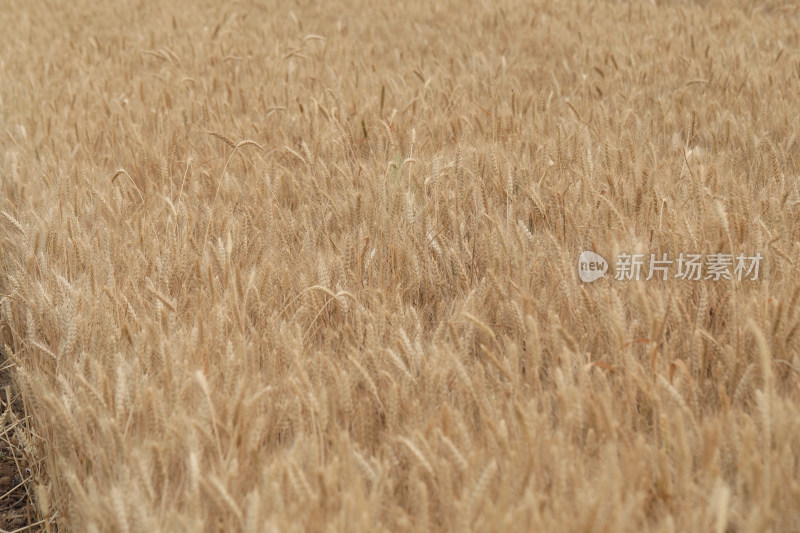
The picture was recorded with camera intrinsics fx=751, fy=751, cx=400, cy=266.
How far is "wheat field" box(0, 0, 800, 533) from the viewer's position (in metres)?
1.22

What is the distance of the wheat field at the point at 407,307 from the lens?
3.99ft

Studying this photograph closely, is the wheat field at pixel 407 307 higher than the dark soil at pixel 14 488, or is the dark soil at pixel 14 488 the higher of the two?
the wheat field at pixel 407 307

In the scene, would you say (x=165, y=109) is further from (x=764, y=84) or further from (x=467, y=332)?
(x=764, y=84)

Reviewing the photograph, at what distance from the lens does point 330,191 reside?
2.68m

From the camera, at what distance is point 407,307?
1887mm

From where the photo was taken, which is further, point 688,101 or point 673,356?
point 688,101

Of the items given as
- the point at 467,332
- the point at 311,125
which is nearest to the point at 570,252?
the point at 467,332

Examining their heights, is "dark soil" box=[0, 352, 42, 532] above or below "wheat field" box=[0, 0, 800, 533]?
below

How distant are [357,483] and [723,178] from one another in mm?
1840

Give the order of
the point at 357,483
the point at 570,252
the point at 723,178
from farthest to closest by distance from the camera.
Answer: the point at 723,178, the point at 570,252, the point at 357,483

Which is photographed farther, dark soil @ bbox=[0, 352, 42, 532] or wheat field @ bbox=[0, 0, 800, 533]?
dark soil @ bbox=[0, 352, 42, 532]

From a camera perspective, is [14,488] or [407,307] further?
[407,307]

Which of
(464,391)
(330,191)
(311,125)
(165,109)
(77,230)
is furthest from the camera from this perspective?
(165,109)

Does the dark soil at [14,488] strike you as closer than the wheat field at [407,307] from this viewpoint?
No
